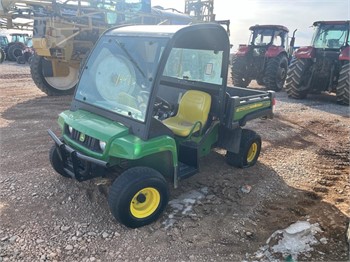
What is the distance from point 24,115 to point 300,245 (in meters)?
5.53

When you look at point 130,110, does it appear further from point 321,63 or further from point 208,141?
point 321,63

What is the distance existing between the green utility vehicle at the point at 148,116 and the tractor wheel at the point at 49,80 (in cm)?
487

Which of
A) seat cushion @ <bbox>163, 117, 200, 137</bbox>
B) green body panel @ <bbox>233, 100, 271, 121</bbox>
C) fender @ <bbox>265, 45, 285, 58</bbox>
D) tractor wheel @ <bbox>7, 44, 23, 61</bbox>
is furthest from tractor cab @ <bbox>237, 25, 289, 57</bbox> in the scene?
tractor wheel @ <bbox>7, 44, 23, 61</bbox>

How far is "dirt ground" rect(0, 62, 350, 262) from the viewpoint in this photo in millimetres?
2510

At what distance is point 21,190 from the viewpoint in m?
3.32

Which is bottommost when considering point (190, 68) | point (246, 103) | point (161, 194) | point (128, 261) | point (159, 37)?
point (128, 261)

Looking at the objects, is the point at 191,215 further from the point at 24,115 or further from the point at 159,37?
the point at 24,115

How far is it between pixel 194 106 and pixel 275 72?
6.73m

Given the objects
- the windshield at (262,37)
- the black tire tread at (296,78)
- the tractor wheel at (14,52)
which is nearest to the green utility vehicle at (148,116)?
the black tire tread at (296,78)

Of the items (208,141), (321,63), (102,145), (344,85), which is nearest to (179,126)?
(208,141)

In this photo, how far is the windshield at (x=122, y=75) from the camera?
9.16 ft

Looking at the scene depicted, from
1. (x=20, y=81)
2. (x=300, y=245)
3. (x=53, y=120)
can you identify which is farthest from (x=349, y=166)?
(x=20, y=81)

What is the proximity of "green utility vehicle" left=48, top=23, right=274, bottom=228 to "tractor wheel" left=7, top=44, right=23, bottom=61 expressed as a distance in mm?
17740

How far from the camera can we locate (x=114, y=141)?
263 cm
